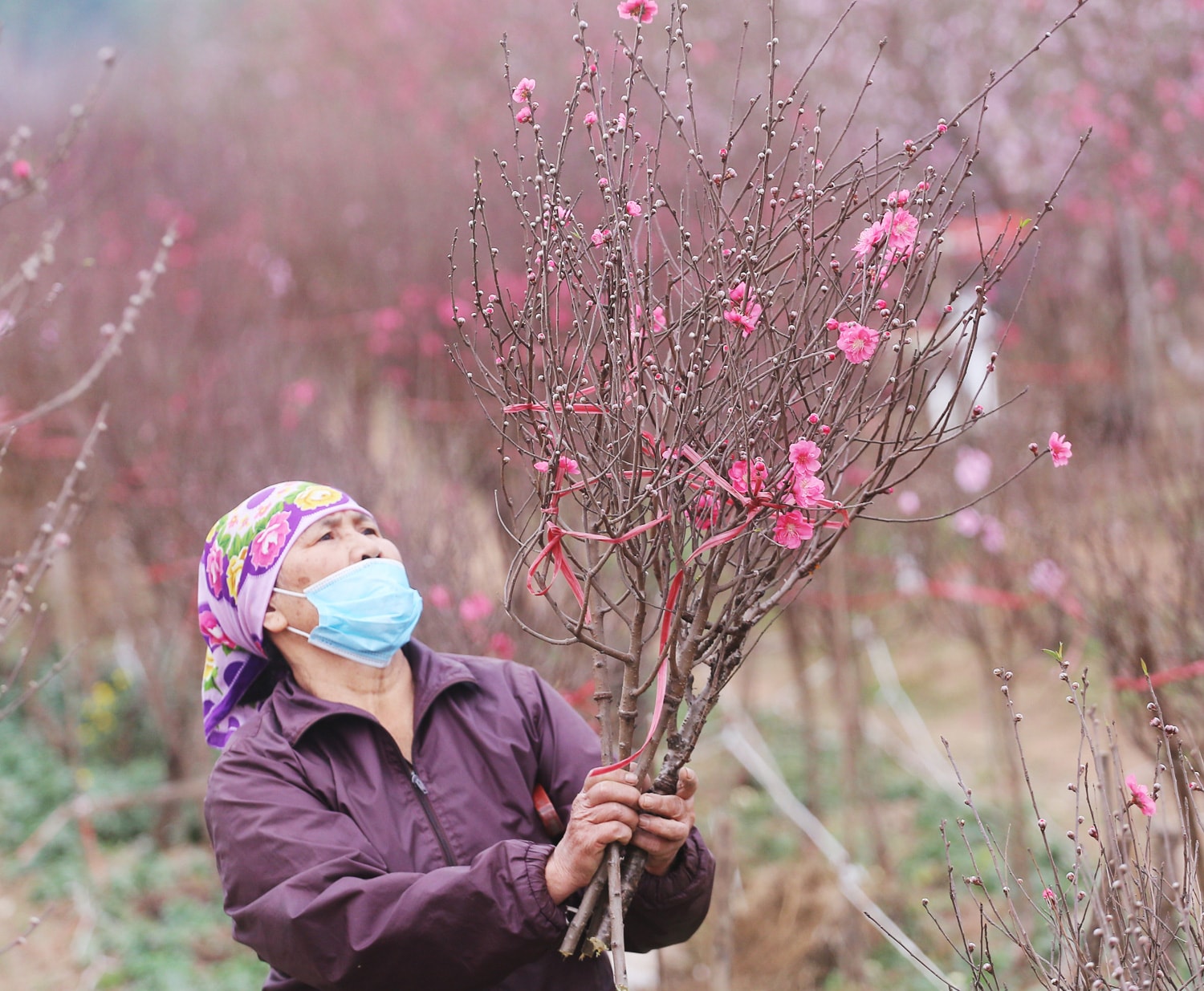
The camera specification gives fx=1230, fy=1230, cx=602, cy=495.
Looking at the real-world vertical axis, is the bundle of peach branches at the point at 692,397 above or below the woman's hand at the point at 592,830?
above

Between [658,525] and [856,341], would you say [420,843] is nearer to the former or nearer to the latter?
[658,525]

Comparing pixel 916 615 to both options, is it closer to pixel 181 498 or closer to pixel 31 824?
pixel 181 498

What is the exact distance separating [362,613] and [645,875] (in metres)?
0.81

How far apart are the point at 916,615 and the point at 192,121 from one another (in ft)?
40.2

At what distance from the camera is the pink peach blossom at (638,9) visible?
2244mm

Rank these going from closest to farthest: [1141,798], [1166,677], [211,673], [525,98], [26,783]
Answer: [1141,798], [525,98], [211,673], [1166,677], [26,783]

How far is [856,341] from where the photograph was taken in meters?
2.15

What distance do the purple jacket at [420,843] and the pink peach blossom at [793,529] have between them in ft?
2.41

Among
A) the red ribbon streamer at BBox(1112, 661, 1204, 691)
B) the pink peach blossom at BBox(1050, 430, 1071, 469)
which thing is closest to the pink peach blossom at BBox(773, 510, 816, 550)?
the pink peach blossom at BBox(1050, 430, 1071, 469)

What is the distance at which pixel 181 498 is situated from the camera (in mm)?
7367

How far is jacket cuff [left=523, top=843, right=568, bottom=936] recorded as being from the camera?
224 centimetres

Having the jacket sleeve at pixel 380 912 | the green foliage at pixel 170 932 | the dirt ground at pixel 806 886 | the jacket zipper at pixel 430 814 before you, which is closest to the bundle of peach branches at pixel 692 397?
the jacket sleeve at pixel 380 912

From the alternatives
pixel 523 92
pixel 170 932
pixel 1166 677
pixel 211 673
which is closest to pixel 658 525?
pixel 523 92

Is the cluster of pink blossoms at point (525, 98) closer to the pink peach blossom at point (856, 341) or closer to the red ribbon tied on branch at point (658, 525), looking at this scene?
the red ribbon tied on branch at point (658, 525)
